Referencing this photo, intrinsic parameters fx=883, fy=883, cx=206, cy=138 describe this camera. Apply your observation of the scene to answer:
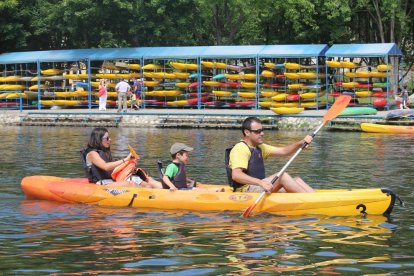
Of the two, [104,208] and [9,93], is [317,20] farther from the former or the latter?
[104,208]

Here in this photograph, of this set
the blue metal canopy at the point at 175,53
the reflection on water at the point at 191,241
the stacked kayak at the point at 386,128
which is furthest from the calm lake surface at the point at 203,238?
the blue metal canopy at the point at 175,53

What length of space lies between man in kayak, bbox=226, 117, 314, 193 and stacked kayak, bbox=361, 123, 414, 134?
52.6ft

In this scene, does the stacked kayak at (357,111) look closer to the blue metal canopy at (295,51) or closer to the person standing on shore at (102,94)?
the blue metal canopy at (295,51)

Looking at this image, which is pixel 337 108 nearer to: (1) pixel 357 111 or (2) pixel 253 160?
(2) pixel 253 160

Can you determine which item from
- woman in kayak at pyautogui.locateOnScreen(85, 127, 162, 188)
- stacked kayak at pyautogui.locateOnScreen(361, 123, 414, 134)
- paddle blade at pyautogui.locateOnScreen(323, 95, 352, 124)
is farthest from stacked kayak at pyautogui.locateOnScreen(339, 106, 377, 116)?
woman in kayak at pyautogui.locateOnScreen(85, 127, 162, 188)

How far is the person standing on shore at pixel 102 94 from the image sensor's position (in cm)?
3669

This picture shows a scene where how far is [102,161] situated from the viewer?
1338 cm

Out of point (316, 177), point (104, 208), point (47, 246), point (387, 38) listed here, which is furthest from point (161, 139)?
point (387, 38)

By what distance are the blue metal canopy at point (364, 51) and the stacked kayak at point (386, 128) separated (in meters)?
4.74

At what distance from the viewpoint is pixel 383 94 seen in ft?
110

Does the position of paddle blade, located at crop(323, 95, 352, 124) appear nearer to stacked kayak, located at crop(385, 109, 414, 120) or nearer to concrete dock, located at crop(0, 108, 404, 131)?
concrete dock, located at crop(0, 108, 404, 131)

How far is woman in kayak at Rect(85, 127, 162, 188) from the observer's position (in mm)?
13359

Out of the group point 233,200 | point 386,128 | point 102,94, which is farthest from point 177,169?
point 102,94

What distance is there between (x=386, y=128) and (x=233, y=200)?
54.5 ft
